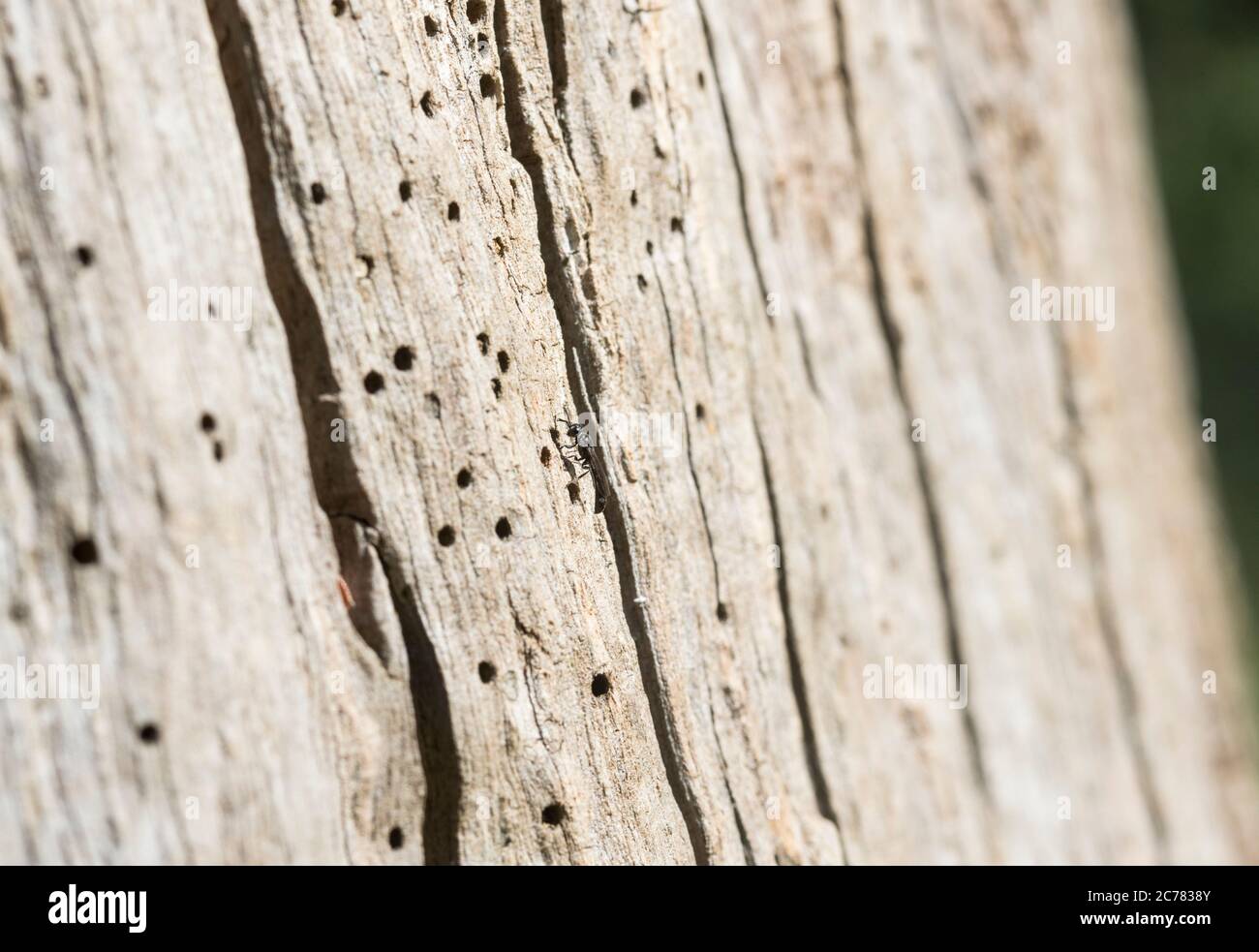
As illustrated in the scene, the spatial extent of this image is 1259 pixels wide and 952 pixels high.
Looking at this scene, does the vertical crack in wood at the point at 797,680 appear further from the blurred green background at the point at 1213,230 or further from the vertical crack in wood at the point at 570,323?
the blurred green background at the point at 1213,230

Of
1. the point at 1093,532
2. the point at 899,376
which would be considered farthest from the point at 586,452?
the point at 1093,532

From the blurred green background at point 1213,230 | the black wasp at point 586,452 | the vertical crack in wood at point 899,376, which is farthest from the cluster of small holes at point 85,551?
the blurred green background at point 1213,230

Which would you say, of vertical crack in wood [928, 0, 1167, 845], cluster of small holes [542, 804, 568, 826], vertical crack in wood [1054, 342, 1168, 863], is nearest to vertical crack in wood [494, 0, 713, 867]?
cluster of small holes [542, 804, 568, 826]

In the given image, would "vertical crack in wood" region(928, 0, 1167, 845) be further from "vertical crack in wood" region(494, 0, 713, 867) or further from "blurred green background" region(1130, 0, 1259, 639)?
"blurred green background" region(1130, 0, 1259, 639)

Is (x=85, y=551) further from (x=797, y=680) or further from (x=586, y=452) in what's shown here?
(x=797, y=680)

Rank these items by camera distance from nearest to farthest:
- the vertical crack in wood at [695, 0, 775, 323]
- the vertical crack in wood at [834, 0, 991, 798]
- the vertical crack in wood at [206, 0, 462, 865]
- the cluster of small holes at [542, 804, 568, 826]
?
the vertical crack in wood at [206, 0, 462, 865], the cluster of small holes at [542, 804, 568, 826], the vertical crack in wood at [695, 0, 775, 323], the vertical crack in wood at [834, 0, 991, 798]
